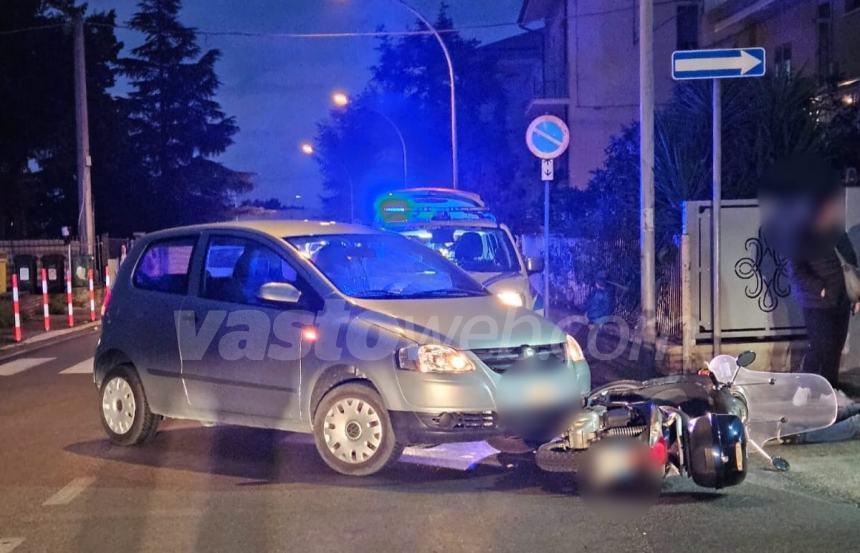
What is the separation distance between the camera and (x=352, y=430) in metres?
6.51

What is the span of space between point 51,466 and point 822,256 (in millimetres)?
6643

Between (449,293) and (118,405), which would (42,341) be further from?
(449,293)

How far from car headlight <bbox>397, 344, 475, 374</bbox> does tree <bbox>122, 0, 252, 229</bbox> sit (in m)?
44.4

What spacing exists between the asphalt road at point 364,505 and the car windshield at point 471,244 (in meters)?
4.98

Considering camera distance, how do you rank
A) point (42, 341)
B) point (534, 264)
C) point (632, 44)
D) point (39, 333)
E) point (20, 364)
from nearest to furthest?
point (534, 264), point (20, 364), point (42, 341), point (39, 333), point (632, 44)

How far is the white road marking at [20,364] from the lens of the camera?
1229cm

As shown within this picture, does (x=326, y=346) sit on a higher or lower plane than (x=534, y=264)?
lower

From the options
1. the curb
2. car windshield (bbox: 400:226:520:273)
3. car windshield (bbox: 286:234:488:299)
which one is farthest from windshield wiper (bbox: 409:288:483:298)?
the curb

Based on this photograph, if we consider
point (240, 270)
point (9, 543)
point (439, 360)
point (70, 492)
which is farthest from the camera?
point (240, 270)

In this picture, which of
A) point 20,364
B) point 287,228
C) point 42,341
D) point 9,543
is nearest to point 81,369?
point 20,364

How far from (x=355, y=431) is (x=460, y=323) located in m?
1.03

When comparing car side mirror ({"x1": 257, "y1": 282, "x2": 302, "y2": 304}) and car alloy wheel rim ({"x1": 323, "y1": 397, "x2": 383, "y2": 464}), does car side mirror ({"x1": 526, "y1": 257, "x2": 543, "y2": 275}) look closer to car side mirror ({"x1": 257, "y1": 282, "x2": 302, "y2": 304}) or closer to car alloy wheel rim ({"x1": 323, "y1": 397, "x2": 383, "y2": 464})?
car side mirror ({"x1": 257, "y1": 282, "x2": 302, "y2": 304})

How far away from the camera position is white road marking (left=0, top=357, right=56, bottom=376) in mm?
12295

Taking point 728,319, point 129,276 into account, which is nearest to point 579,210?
point 728,319
